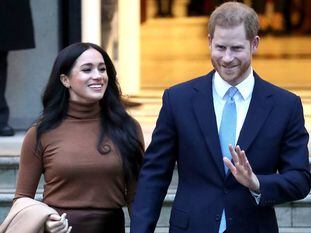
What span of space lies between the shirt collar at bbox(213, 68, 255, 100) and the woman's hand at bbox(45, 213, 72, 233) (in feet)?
2.62

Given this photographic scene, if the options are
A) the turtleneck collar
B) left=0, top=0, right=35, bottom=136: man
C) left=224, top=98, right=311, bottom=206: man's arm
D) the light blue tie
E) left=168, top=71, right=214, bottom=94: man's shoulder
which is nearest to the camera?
left=224, top=98, right=311, bottom=206: man's arm

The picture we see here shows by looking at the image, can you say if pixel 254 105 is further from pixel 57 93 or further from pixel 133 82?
pixel 133 82

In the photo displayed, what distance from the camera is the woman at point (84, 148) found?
14.1ft

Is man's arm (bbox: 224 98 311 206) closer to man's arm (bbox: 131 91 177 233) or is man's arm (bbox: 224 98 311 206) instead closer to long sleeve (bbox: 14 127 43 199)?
man's arm (bbox: 131 91 177 233)

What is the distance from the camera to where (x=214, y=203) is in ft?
12.7

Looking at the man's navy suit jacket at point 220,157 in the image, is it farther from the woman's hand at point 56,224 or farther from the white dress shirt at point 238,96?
the woman's hand at point 56,224

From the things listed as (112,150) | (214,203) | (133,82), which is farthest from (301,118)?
(133,82)

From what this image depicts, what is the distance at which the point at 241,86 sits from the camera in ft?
12.7

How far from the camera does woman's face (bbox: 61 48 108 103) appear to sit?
4332 millimetres

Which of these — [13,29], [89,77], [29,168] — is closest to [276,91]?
[89,77]

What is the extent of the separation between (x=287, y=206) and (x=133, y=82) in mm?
2814

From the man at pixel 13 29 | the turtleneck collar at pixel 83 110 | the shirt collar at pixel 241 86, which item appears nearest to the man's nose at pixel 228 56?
the shirt collar at pixel 241 86

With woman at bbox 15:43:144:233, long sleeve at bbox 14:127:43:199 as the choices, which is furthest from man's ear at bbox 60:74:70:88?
long sleeve at bbox 14:127:43:199

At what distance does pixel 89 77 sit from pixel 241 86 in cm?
75
